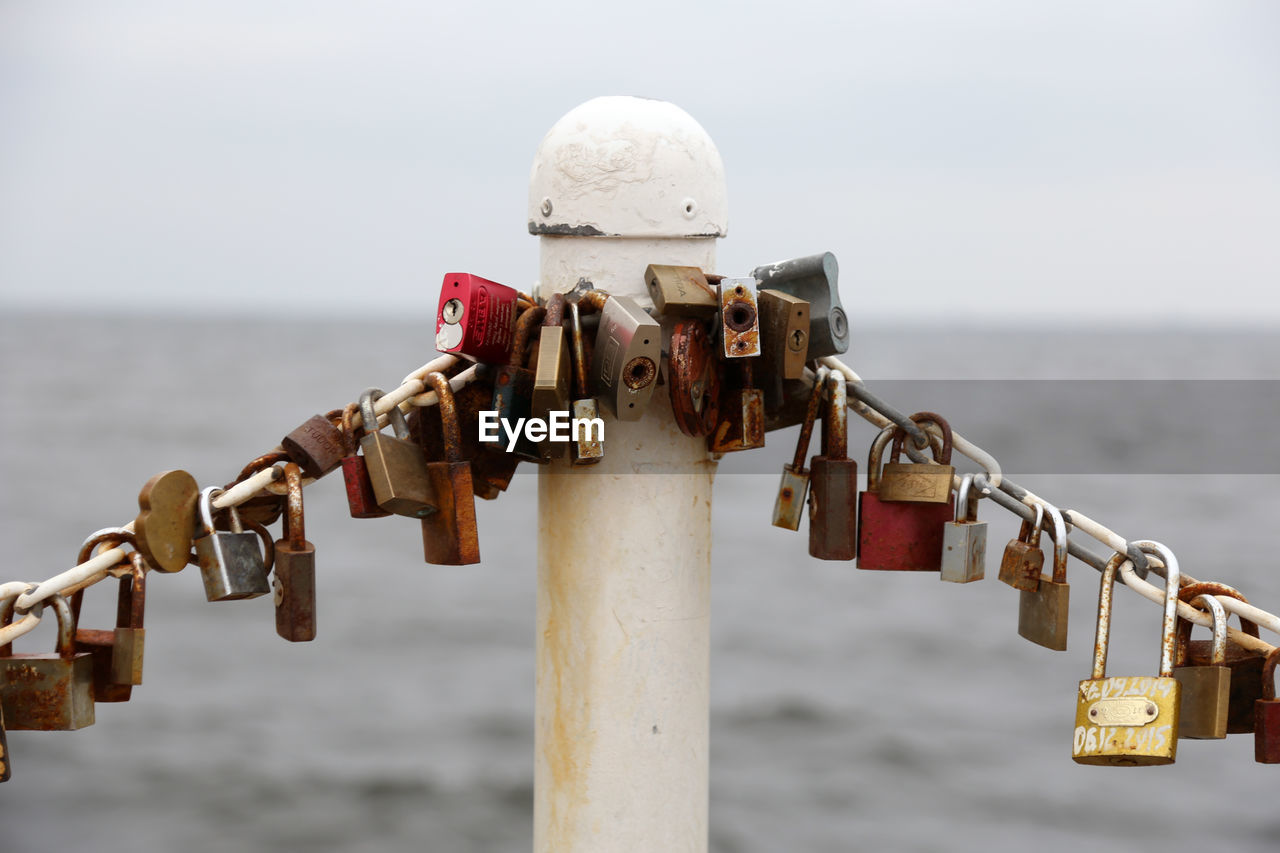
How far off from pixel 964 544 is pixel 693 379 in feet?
1.75

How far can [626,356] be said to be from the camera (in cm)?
187

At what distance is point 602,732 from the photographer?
2072mm

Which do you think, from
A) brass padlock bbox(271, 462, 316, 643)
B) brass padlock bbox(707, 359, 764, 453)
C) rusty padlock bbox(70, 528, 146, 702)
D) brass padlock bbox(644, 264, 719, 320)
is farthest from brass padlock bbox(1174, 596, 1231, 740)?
rusty padlock bbox(70, 528, 146, 702)

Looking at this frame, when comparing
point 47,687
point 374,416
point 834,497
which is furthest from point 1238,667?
point 47,687

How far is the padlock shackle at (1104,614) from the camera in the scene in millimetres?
2018

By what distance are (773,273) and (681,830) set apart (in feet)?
2.94

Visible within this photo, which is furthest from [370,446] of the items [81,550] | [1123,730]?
[1123,730]

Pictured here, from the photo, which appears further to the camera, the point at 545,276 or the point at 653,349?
the point at 545,276

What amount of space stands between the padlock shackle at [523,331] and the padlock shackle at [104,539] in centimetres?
64

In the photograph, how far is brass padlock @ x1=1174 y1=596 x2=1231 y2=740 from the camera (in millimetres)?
1995

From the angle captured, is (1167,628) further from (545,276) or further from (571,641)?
(545,276)

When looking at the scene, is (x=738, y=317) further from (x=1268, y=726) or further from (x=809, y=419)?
(x=1268, y=726)

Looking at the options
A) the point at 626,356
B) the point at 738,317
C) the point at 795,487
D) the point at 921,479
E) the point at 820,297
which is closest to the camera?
the point at 626,356

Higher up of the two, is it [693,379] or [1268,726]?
[693,379]
